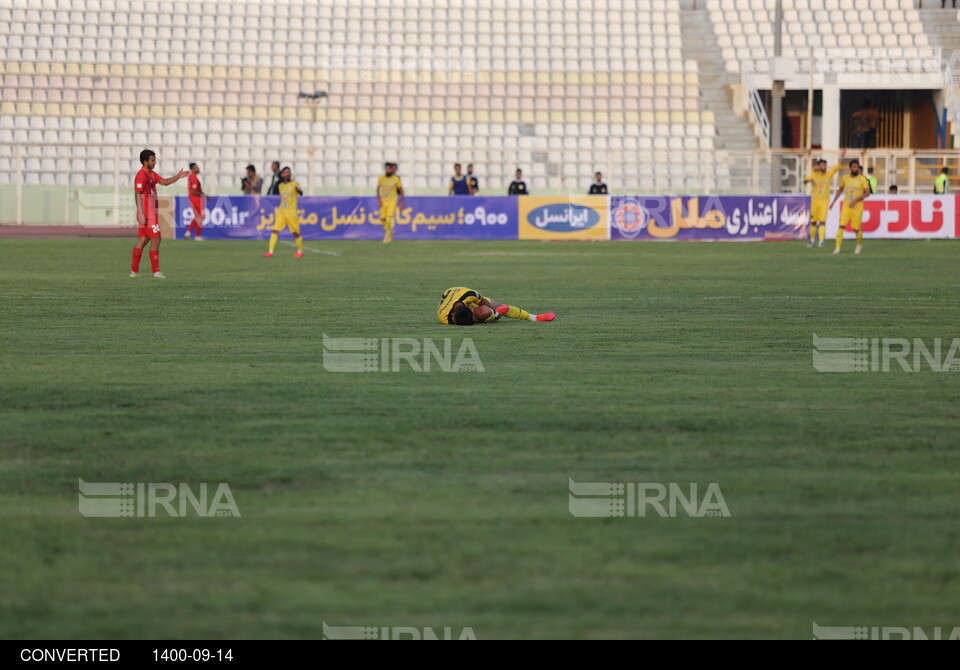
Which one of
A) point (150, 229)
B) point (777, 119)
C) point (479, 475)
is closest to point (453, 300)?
point (479, 475)

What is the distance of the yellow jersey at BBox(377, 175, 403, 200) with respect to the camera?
103ft

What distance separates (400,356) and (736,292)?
A: 7442 mm

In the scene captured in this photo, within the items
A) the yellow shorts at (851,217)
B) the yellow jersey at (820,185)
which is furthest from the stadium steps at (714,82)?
the yellow shorts at (851,217)

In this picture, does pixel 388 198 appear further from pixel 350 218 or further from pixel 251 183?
pixel 251 183

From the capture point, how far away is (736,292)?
16.5 meters

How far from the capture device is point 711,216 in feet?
110

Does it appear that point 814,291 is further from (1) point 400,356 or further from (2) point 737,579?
(2) point 737,579

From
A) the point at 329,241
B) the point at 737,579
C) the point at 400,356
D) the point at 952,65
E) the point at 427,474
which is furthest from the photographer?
the point at 952,65

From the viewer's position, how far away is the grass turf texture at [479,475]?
13.5 ft

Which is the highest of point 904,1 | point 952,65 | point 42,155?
point 904,1

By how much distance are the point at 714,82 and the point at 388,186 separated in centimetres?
1641

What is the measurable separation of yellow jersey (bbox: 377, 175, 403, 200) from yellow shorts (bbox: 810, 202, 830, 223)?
945 cm
